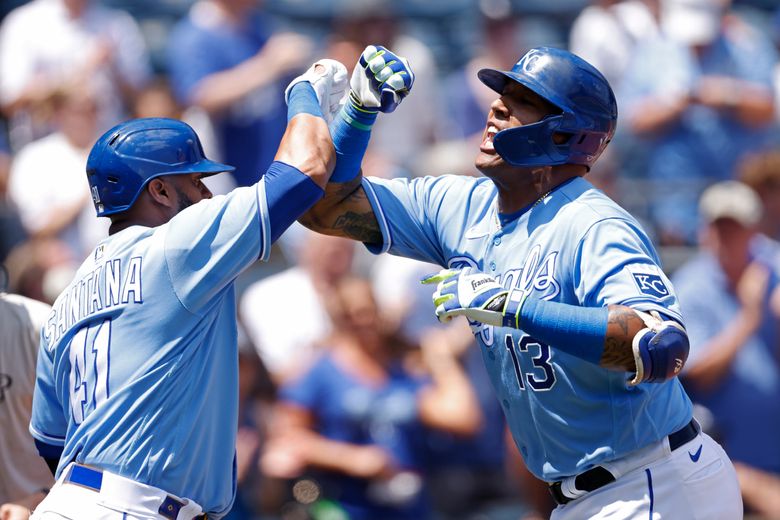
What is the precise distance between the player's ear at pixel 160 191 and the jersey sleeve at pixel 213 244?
0.92ft

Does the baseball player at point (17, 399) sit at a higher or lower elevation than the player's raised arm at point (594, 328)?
lower

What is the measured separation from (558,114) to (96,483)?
6.32ft

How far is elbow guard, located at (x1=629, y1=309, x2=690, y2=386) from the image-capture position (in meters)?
3.70

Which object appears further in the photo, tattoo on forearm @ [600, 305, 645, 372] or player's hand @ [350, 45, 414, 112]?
player's hand @ [350, 45, 414, 112]

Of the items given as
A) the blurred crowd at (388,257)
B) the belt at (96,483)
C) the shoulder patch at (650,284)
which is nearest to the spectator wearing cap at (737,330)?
the blurred crowd at (388,257)

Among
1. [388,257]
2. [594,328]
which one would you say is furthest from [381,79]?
[388,257]

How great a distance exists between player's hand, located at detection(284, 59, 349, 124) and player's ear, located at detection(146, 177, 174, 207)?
0.58 meters

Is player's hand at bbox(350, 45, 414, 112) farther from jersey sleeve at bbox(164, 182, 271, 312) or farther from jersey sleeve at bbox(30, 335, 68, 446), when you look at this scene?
jersey sleeve at bbox(30, 335, 68, 446)

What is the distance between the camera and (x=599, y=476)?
→ 4109 millimetres

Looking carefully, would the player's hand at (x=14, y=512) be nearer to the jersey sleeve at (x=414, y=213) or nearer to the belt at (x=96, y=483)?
the belt at (x=96, y=483)

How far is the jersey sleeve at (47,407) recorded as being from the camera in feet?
14.1

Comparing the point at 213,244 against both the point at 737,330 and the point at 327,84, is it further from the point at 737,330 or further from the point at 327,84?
the point at 737,330

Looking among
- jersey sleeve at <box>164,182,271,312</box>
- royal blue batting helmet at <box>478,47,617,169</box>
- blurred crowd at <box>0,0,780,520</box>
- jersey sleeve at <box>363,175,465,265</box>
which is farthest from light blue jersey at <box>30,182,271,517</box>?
blurred crowd at <box>0,0,780,520</box>

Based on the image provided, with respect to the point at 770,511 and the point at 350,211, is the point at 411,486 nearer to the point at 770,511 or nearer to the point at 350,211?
the point at 770,511
